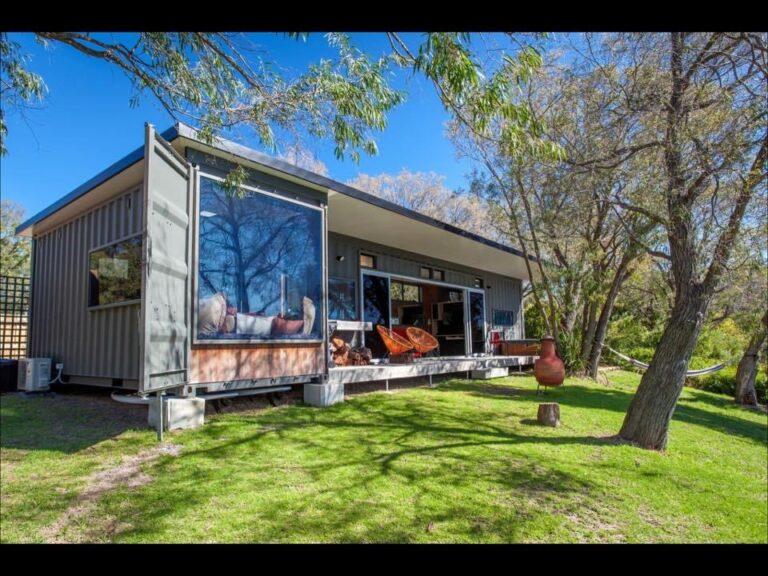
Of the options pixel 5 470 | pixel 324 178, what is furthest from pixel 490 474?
pixel 324 178

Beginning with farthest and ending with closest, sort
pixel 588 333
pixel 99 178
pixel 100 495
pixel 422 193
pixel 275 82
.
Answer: pixel 422 193 < pixel 588 333 < pixel 99 178 < pixel 275 82 < pixel 100 495

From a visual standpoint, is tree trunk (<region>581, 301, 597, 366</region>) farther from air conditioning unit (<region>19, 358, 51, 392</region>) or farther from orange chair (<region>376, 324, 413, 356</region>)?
air conditioning unit (<region>19, 358, 51, 392</region>)

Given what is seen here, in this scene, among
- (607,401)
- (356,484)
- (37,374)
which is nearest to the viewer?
(356,484)

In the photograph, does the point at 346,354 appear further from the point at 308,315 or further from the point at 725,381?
the point at 725,381

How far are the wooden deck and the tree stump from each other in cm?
265

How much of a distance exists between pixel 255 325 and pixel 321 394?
1.40 m

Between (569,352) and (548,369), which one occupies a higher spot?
(569,352)

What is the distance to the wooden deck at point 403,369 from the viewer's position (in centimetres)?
749

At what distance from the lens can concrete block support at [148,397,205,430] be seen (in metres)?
5.00

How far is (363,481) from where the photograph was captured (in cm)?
401

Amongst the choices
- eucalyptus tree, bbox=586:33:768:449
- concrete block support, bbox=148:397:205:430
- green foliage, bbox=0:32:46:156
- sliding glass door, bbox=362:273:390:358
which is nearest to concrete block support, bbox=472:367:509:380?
sliding glass door, bbox=362:273:390:358

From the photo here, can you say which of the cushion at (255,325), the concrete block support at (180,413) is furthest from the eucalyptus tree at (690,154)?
the concrete block support at (180,413)

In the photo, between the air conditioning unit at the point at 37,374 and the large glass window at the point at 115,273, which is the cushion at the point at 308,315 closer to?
the large glass window at the point at 115,273

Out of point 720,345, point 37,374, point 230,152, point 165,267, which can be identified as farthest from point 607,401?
point 720,345
